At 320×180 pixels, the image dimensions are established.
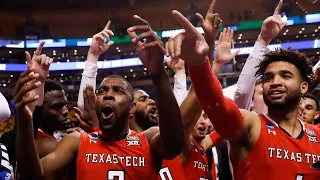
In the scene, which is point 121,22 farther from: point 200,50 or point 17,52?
point 200,50

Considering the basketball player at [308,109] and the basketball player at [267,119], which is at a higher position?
the basketball player at [267,119]

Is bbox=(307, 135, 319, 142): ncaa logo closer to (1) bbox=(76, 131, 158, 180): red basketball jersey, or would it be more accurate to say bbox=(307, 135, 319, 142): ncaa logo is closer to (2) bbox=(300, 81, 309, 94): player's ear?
(2) bbox=(300, 81, 309, 94): player's ear

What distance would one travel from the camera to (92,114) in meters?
3.60

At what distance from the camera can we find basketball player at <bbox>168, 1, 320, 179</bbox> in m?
2.21

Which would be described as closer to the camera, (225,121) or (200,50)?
(200,50)

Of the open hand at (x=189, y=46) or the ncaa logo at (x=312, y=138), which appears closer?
the open hand at (x=189, y=46)

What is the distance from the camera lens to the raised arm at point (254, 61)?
3.12 meters

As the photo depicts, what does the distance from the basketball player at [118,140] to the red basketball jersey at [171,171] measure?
416 mm

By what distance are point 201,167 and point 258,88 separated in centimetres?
97

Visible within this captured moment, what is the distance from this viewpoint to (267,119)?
2744 mm

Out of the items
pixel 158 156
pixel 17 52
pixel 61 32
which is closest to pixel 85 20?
pixel 61 32

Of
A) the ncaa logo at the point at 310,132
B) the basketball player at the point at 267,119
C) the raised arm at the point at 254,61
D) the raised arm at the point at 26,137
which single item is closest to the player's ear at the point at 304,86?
the basketball player at the point at 267,119

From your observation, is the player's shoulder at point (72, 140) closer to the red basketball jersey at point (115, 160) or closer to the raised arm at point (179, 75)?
the red basketball jersey at point (115, 160)

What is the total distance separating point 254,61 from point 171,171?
105 centimetres
